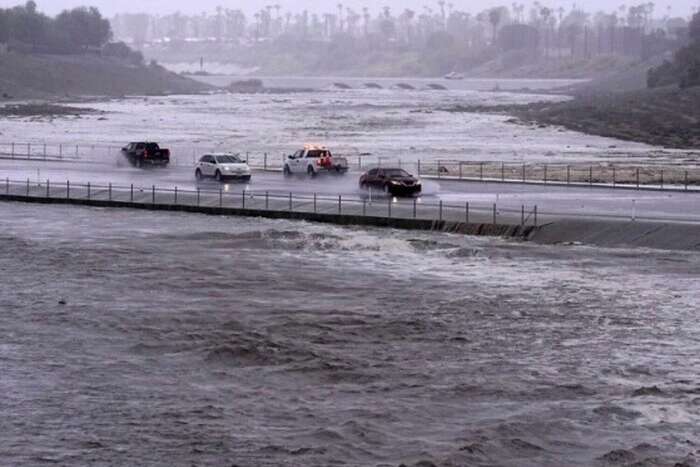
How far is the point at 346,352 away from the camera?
106ft

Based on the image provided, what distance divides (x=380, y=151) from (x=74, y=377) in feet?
238

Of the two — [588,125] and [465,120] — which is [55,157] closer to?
[588,125]

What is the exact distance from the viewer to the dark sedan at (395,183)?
5991 centimetres

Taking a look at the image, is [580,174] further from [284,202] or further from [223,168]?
[284,202]

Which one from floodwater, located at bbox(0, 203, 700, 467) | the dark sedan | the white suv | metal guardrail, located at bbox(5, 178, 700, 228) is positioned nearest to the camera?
floodwater, located at bbox(0, 203, 700, 467)

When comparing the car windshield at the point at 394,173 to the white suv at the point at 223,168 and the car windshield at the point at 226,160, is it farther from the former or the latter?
the car windshield at the point at 226,160

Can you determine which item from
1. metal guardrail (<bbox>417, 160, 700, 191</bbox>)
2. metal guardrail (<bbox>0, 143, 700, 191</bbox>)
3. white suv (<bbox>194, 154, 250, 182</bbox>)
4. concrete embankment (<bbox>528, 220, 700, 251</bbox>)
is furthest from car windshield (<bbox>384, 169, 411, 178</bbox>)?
concrete embankment (<bbox>528, 220, 700, 251</bbox>)

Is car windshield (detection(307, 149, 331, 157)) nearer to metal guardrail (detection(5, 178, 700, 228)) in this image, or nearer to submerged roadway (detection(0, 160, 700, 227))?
submerged roadway (detection(0, 160, 700, 227))

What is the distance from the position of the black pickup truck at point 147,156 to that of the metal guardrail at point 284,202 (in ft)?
35.9

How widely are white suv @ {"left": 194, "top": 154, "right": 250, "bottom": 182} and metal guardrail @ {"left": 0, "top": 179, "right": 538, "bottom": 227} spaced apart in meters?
2.07

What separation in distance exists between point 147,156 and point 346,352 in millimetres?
48495

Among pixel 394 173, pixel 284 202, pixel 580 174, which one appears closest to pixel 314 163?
pixel 394 173

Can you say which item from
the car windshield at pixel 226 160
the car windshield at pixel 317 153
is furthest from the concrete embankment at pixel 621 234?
the car windshield at pixel 226 160

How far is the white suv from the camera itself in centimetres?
6794
